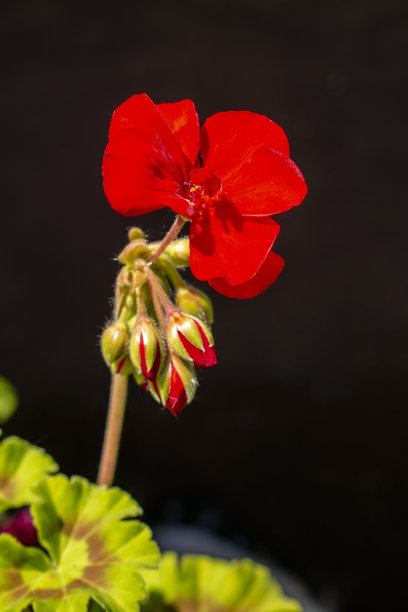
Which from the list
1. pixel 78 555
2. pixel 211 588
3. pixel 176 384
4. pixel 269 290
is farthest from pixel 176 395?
pixel 269 290

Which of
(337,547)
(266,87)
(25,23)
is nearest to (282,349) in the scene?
(337,547)

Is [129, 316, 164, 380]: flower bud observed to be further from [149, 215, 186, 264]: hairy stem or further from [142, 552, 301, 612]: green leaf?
[142, 552, 301, 612]: green leaf

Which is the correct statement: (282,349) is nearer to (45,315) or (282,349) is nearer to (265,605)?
(45,315)

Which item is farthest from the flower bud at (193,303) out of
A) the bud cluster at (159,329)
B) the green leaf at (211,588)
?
the green leaf at (211,588)

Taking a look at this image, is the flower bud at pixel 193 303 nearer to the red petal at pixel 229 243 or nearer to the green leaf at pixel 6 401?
the red petal at pixel 229 243

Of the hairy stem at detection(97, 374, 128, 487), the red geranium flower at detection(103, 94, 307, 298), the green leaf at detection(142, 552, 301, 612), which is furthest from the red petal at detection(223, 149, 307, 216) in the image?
the green leaf at detection(142, 552, 301, 612)

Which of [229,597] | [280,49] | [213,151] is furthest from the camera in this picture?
[280,49]
